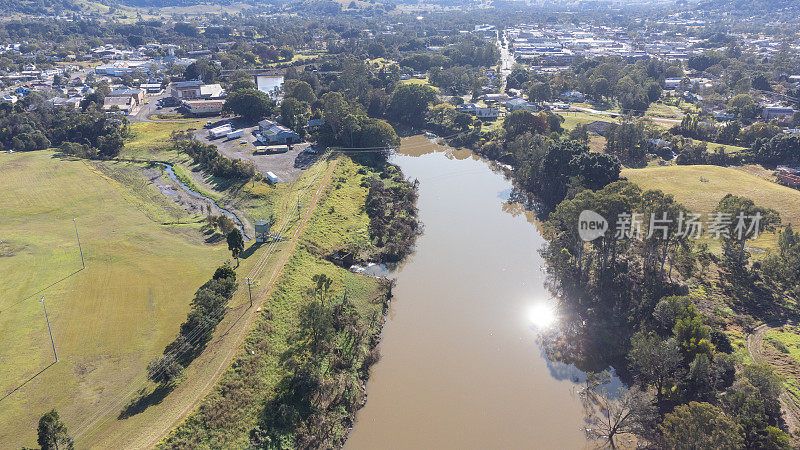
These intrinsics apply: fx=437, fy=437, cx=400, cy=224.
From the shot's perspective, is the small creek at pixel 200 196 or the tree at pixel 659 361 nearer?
the tree at pixel 659 361

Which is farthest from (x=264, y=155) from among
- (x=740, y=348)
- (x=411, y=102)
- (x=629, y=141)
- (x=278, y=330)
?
(x=740, y=348)

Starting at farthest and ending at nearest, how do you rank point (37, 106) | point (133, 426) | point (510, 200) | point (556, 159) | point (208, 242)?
point (37, 106) → point (510, 200) → point (556, 159) → point (208, 242) → point (133, 426)

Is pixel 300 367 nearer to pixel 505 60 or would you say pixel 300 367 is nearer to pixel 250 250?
pixel 250 250

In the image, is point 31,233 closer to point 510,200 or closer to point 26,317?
point 26,317

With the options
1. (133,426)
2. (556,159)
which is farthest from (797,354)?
(133,426)

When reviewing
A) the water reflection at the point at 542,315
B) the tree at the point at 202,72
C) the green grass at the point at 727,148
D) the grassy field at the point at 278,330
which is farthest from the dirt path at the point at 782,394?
the tree at the point at 202,72

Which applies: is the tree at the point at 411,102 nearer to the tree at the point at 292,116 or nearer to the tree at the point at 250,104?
the tree at the point at 292,116

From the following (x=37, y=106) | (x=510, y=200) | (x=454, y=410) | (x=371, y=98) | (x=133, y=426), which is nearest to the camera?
(x=133, y=426)
